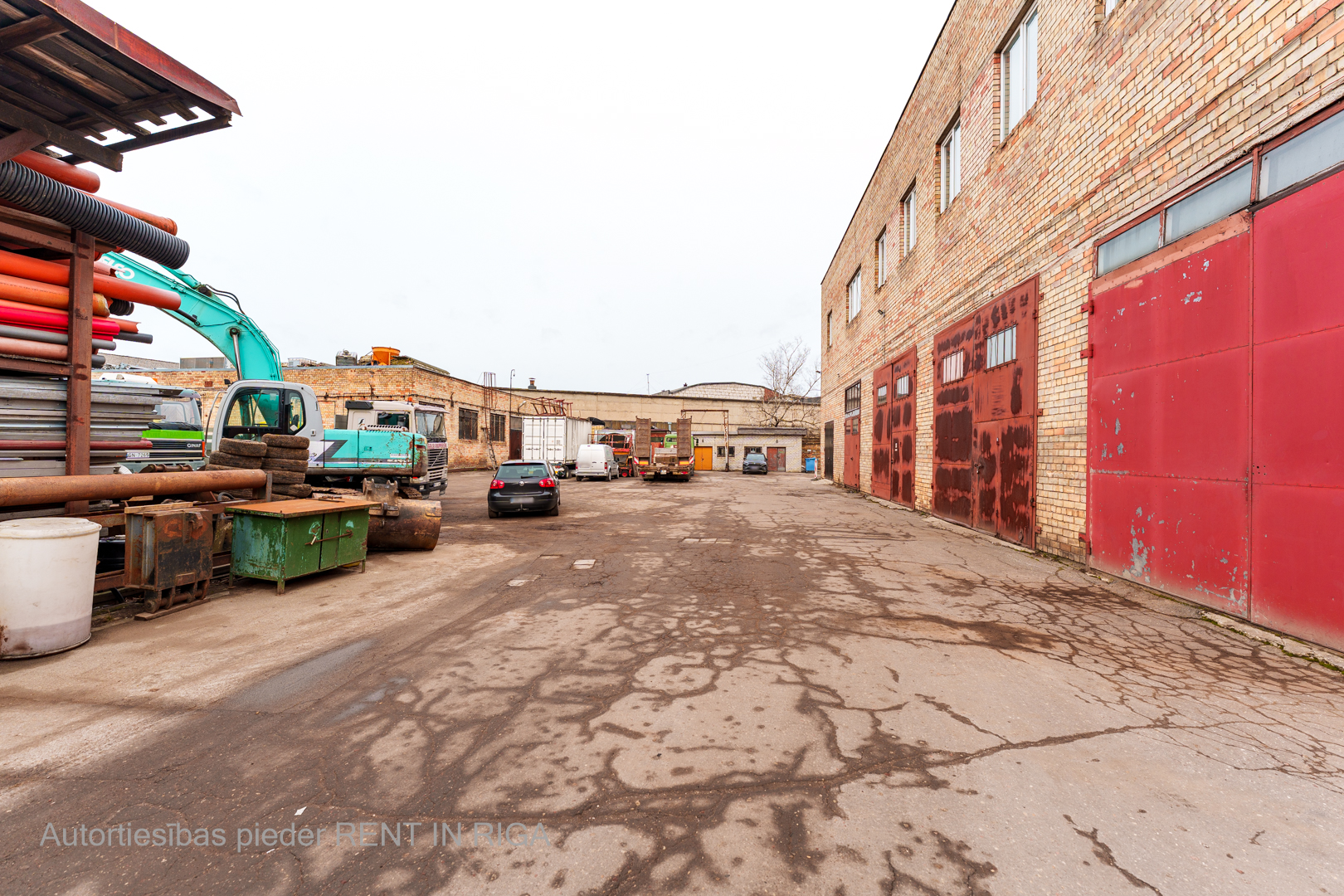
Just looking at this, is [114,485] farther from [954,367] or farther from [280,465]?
[954,367]

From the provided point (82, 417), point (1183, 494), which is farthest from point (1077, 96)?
point (82, 417)

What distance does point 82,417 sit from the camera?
5594 millimetres

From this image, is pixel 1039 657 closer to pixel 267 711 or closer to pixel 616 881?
pixel 616 881

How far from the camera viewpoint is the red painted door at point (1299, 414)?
4375mm

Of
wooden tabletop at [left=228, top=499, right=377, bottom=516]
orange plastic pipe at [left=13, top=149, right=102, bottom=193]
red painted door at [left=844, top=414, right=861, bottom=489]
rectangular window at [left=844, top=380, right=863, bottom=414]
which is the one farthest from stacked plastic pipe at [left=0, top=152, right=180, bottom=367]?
red painted door at [left=844, top=414, right=861, bottom=489]

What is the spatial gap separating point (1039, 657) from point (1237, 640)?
79.6 inches

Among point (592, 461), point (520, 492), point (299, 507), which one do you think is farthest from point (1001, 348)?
point (592, 461)

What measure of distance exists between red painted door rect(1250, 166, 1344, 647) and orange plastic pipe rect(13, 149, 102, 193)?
1149 cm

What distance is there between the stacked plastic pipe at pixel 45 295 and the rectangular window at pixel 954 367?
13305 millimetres

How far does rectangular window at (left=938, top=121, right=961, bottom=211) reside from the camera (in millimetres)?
12719

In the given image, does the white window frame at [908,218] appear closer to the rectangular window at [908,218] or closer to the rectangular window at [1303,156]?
the rectangular window at [908,218]

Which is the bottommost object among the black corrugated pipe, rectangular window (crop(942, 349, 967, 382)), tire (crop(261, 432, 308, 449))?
tire (crop(261, 432, 308, 449))

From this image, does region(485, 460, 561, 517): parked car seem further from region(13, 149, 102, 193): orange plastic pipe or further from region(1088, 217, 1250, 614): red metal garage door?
region(1088, 217, 1250, 614): red metal garage door

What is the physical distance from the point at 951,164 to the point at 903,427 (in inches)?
271
